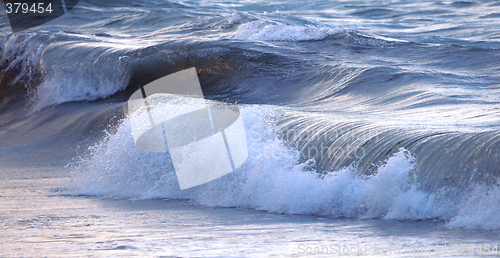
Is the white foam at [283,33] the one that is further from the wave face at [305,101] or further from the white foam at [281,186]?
the white foam at [281,186]

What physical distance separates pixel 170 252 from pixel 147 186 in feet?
6.76

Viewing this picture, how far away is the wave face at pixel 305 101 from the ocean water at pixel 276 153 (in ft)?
0.06

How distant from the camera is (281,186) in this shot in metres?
3.46

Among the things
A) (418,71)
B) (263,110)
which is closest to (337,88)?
(418,71)

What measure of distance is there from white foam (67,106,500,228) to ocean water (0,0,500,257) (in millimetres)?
11

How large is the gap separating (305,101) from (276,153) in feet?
7.05

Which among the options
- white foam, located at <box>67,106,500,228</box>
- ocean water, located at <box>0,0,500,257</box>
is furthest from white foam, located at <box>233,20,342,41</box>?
white foam, located at <box>67,106,500,228</box>

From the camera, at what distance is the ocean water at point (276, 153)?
2.53m

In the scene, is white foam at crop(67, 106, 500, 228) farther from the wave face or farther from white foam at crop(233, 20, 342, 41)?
white foam at crop(233, 20, 342, 41)

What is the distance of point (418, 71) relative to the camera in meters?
5.87

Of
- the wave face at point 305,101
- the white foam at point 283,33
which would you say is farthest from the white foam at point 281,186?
the white foam at point 283,33

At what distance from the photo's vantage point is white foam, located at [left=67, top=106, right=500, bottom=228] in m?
2.88

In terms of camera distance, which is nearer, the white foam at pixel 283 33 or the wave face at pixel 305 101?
the wave face at pixel 305 101

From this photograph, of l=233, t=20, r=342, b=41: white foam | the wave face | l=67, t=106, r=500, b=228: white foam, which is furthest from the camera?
l=233, t=20, r=342, b=41: white foam
